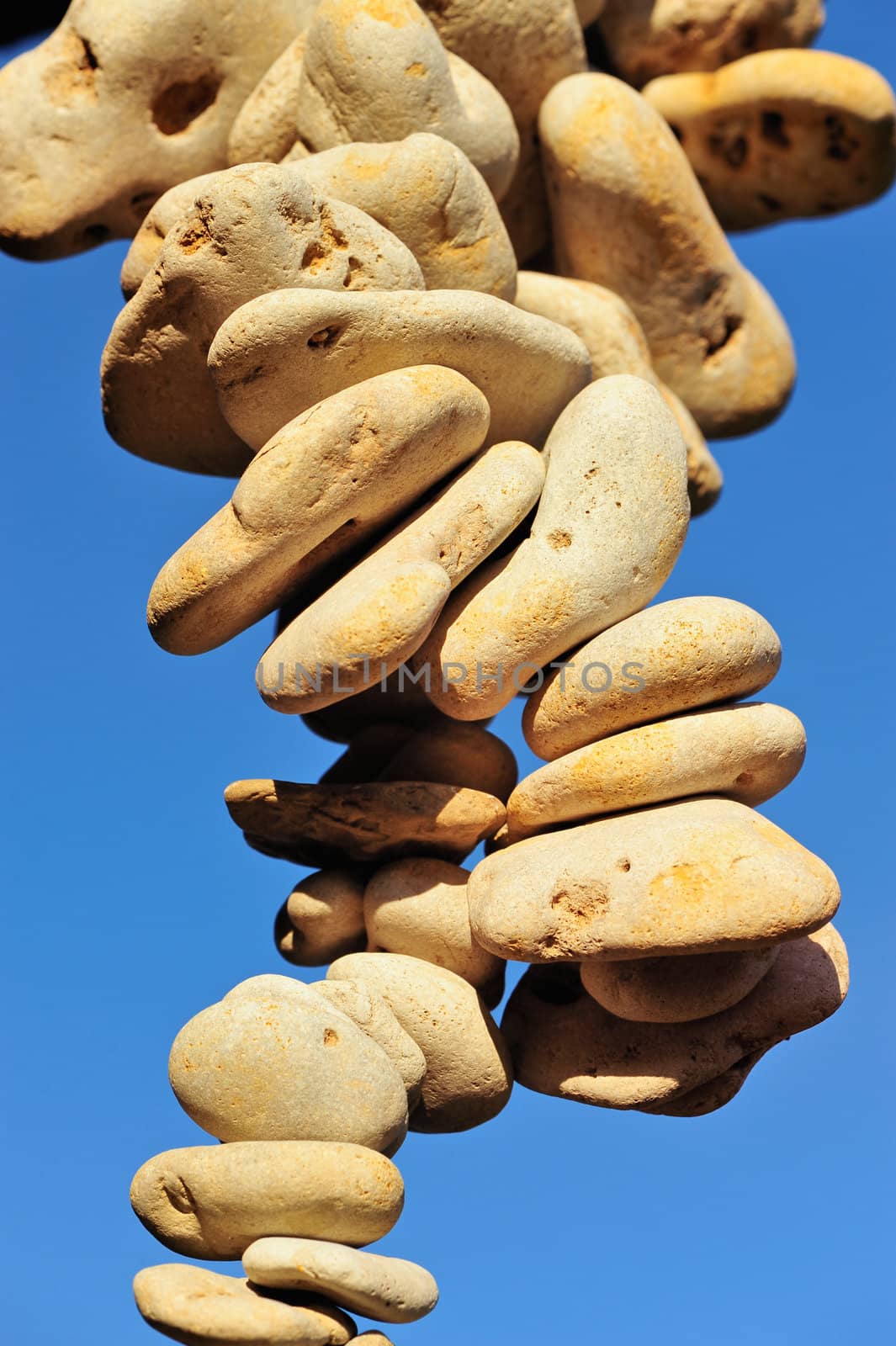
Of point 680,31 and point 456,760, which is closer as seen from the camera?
point 456,760

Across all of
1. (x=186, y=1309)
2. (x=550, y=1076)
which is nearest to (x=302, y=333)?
(x=550, y=1076)

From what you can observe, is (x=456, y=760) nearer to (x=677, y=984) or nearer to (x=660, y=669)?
(x=660, y=669)

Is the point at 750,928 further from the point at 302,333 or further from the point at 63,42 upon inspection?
the point at 63,42

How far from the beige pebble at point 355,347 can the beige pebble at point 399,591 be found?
0.20 m

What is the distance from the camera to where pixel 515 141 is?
4.09 meters

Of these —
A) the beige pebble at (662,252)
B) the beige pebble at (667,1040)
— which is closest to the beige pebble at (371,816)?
the beige pebble at (667,1040)

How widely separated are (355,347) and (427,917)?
3.75ft

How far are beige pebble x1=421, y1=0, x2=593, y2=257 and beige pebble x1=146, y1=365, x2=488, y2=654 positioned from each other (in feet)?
4.49

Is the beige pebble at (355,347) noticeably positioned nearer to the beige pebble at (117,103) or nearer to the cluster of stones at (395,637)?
the cluster of stones at (395,637)

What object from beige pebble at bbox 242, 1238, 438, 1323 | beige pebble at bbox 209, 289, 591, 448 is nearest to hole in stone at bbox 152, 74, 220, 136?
beige pebble at bbox 209, 289, 591, 448

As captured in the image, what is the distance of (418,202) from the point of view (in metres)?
3.57

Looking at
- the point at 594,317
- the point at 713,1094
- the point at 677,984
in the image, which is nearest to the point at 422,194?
the point at 594,317

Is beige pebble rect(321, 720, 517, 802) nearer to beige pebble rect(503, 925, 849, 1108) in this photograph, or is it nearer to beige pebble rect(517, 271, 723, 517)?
beige pebble rect(503, 925, 849, 1108)

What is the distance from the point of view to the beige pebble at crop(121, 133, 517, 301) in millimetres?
3561
